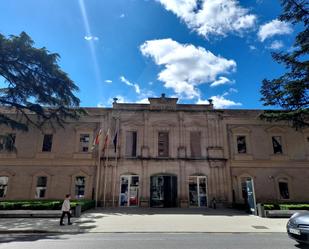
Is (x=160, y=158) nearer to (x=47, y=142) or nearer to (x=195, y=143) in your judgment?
(x=195, y=143)

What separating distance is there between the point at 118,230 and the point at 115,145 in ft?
39.5

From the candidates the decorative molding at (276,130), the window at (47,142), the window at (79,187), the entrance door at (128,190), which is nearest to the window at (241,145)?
the decorative molding at (276,130)

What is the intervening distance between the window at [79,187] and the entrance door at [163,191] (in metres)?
6.30

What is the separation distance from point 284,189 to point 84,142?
773 inches

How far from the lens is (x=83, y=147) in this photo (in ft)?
77.0

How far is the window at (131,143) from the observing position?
75.7 ft

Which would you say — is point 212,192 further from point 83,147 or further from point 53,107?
point 53,107

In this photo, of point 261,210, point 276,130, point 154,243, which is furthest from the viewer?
point 276,130

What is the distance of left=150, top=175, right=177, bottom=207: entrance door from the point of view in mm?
21922

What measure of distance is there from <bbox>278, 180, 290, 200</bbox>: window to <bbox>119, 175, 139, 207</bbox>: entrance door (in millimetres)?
13579

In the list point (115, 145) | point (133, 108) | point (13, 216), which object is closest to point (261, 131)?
point (133, 108)

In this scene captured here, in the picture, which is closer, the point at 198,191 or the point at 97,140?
the point at 97,140

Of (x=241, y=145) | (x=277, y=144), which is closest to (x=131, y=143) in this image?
(x=241, y=145)

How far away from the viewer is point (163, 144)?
23.5m
